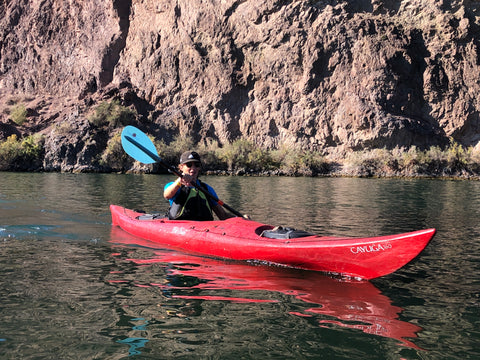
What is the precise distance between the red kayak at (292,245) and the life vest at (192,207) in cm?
17

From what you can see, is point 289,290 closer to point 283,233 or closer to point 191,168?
point 283,233

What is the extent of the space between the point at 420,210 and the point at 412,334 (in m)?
9.67

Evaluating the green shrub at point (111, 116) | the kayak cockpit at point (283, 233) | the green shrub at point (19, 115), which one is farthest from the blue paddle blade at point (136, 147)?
the green shrub at point (19, 115)

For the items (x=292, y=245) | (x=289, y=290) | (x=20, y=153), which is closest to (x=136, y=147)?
(x=292, y=245)

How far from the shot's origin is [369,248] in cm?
501

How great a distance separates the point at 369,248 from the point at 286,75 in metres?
43.6

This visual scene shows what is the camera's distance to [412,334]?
360 cm

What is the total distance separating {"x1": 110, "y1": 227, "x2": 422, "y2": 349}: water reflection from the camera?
3.86 m

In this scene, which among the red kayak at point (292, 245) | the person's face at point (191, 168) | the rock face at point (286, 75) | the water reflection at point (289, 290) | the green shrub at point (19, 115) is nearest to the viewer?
the water reflection at point (289, 290)

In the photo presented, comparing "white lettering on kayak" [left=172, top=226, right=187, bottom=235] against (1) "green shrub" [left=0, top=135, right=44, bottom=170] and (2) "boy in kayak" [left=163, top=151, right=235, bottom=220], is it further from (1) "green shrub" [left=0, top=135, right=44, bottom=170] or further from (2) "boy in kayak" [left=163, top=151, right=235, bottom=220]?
(1) "green shrub" [left=0, top=135, right=44, bottom=170]

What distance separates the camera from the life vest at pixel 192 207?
7.12 meters

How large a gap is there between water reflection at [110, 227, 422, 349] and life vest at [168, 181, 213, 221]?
103cm

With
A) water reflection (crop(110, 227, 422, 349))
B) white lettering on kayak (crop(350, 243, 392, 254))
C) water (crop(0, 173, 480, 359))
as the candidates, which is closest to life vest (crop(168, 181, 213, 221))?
water (crop(0, 173, 480, 359))

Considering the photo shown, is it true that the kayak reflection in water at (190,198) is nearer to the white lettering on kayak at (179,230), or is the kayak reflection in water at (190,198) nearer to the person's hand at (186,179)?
the person's hand at (186,179)
